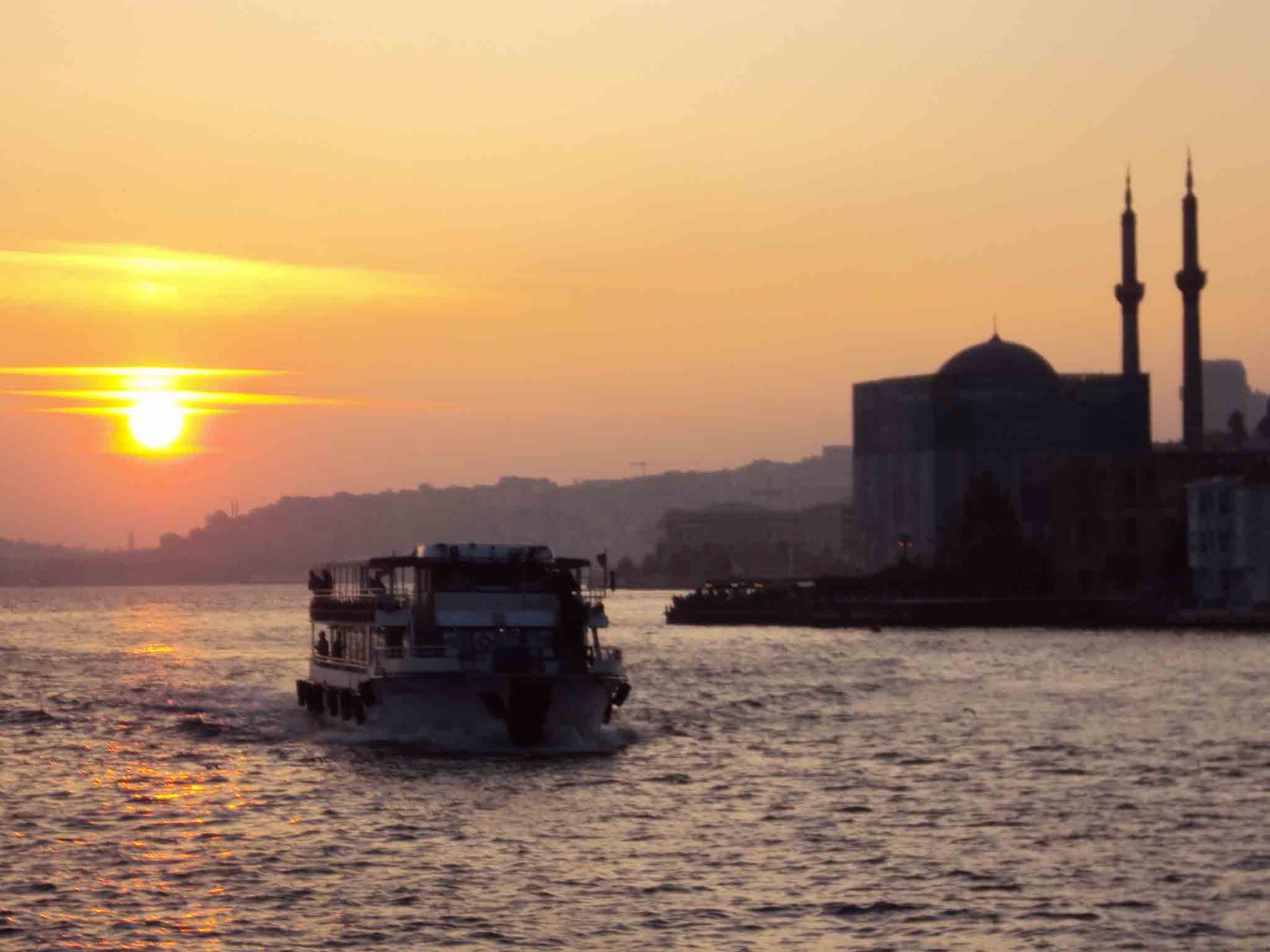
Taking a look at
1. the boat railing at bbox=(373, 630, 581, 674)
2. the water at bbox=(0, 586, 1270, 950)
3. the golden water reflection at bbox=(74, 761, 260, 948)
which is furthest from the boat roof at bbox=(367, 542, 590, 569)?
the golden water reflection at bbox=(74, 761, 260, 948)

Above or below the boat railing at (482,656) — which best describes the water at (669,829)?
below

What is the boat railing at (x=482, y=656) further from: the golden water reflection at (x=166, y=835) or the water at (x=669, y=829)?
the golden water reflection at (x=166, y=835)

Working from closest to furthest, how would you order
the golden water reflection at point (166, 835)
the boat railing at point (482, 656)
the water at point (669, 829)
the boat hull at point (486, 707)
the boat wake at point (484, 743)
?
the water at point (669, 829)
the golden water reflection at point (166, 835)
the boat hull at point (486, 707)
the boat railing at point (482, 656)
the boat wake at point (484, 743)

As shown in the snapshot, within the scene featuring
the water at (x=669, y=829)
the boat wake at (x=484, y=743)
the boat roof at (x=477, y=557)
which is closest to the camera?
the water at (x=669, y=829)

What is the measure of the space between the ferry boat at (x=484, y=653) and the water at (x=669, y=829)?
52.1 inches

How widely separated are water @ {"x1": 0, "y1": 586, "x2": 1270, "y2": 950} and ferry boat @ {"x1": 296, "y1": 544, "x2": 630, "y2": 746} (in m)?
1.32

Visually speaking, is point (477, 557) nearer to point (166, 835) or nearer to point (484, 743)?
point (484, 743)

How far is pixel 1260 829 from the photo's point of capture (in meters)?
50.2

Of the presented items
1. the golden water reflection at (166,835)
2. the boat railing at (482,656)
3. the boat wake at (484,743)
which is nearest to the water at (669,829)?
the golden water reflection at (166,835)

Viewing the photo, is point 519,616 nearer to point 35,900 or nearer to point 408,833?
point 408,833

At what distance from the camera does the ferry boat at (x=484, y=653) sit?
65438mm

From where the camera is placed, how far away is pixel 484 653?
65.8 m

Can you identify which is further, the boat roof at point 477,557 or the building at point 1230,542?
the building at point 1230,542

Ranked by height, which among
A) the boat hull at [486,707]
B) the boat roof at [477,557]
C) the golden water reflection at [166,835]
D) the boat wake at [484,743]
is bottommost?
the golden water reflection at [166,835]
